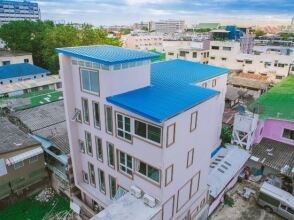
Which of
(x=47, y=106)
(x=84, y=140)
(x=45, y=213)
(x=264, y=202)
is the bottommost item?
(x=45, y=213)

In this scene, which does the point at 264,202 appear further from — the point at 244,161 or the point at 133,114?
the point at 133,114

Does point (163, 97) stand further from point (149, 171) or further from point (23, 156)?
point (23, 156)

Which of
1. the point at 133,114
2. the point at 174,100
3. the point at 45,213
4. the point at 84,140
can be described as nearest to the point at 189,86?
the point at 174,100

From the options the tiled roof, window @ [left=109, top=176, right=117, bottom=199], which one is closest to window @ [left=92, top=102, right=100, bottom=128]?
window @ [left=109, top=176, right=117, bottom=199]

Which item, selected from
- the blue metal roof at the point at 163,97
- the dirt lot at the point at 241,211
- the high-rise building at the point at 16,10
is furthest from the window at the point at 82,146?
the high-rise building at the point at 16,10

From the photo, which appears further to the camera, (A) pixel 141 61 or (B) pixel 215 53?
(B) pixel 215 53

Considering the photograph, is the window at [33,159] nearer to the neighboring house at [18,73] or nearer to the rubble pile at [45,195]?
the rubble pile at [45,195]

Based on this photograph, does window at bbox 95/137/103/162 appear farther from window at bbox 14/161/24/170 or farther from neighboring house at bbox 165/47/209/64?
neighboring house at bbox 165/47/209/64

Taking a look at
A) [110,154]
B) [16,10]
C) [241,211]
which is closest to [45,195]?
[110,154]
